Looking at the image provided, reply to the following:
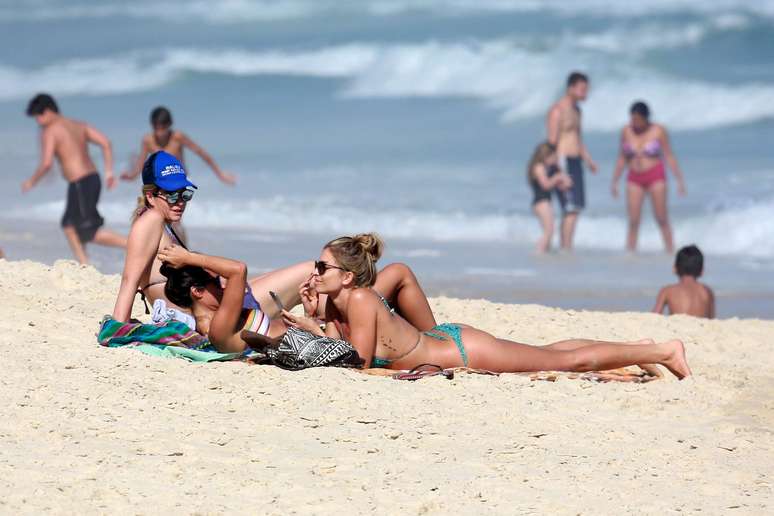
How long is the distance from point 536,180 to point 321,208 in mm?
6031

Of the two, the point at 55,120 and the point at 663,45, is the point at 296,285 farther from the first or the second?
the point at 663,45

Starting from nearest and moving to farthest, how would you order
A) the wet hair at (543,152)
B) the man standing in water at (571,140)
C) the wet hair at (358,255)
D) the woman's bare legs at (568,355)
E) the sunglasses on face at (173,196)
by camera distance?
the wet hair at (358,255), the sunglasses on face at (173,196), the woman's bare legs at (568,355), the wet hair at (543,152), the man standing in water at (571,140)

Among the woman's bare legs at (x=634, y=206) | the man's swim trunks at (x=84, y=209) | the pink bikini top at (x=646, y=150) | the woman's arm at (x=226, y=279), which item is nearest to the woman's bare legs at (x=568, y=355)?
the woman's arm at (x=226, y=279)

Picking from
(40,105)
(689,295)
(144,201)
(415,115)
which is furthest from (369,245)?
(415,115)

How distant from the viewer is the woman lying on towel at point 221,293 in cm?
571

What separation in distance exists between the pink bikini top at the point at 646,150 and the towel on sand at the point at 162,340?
387 inches

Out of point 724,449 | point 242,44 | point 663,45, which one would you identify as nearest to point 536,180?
point 724,449

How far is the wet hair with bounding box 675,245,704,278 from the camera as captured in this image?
30.3 ft

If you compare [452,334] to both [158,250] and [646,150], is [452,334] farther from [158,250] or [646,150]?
[646,150]

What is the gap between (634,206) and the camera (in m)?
15.5

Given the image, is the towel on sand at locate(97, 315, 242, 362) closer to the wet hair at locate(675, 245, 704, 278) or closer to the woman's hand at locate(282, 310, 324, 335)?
the woman's hand at locate(282, 310, 324, 335)

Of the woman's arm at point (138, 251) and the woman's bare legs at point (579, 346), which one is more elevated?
the woman's arm at point (138, 251)

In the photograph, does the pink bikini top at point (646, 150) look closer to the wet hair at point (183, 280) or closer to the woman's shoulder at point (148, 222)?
the wet hair at point (183, 280)

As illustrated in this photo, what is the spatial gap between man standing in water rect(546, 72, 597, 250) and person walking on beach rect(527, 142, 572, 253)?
150 millimetres
